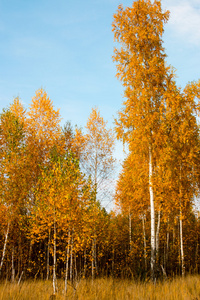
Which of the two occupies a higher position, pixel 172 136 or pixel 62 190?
pixel 172 136

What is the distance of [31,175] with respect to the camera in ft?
56.1

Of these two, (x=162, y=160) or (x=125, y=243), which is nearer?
(x=162, y=160)

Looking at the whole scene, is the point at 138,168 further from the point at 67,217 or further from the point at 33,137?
the point at 33,137

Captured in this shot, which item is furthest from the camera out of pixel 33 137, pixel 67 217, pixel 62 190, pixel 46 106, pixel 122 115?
pixel 46 106

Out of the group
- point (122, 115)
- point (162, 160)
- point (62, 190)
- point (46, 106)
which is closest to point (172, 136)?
point (162, 160)

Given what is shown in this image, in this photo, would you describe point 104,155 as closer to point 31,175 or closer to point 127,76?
point 31,175

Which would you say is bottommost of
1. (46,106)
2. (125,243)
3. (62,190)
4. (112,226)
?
(125,243)

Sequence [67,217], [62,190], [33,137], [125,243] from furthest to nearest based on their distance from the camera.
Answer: [125,243] < [33,137] < [62,190] < [67,217]

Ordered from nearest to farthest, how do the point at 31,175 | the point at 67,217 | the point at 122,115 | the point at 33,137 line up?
the point at 67,217, the point at 122,115, the point at 31,175, the point at 33,137

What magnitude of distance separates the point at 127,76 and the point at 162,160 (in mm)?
4098

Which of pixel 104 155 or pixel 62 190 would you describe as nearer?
pixel 62 190

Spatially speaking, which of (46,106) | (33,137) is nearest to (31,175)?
(33,137)

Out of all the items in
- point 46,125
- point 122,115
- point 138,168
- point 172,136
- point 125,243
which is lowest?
point 125,243

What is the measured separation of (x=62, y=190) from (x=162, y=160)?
4.30 metres
